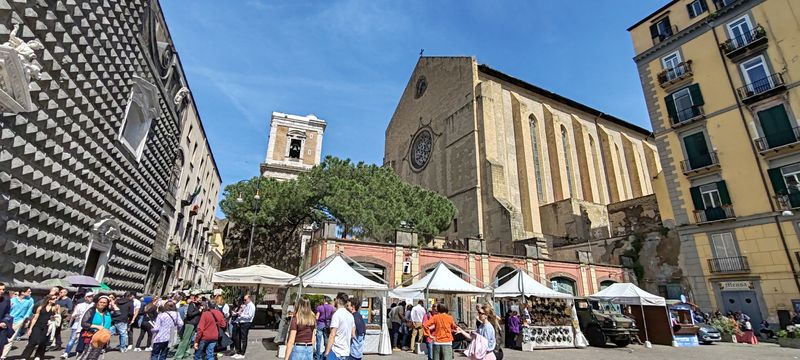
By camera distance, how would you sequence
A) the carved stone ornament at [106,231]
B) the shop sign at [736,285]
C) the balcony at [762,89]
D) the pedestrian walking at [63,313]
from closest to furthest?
the pedestrian walking at [63,313], the carved stone ornament at [106,231], the shop sign at [736,285], the balcony at [762,89]

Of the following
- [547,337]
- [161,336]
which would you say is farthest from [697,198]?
[161,336]

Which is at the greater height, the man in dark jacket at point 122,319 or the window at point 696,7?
the window at point 696,7

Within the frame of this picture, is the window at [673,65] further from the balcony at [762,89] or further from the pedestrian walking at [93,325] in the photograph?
the pedestrian walking at [93,325]

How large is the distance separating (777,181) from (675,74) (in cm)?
702

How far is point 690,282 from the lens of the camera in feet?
56.9

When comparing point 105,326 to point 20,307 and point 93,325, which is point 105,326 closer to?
point 93,325

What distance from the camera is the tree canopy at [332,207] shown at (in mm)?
19500

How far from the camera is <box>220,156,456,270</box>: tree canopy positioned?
19.5 metres

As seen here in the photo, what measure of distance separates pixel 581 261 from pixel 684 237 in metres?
5.14

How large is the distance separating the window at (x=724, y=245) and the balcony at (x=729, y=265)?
0.61ft

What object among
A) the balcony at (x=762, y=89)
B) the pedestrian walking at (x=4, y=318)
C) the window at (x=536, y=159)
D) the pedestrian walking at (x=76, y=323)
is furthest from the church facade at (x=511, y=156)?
the pedestrian walking at (x=4, y=318)

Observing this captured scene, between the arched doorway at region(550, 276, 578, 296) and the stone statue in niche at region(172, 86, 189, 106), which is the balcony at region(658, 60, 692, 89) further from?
the stone statue in niche at region(172, 86, 189, 106)

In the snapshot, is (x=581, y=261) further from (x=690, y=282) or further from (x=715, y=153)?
(x=715, y=153)

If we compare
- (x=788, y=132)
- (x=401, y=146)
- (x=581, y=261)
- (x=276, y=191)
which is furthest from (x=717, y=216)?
(x=401, y=146)
